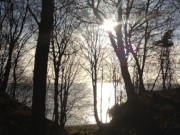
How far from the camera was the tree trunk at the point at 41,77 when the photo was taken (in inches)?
154

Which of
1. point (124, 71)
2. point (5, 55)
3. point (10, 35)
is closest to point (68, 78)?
point (5, 55)

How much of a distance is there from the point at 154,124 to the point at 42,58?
589 centimetres

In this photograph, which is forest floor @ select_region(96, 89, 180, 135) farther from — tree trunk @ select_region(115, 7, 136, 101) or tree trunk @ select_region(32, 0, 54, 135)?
tree trunk @ select_region(32, 0, 54, 135)

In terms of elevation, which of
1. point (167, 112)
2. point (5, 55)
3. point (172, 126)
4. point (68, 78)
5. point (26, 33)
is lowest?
point (172, 126)

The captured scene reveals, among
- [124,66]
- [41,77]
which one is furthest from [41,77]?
[124,66]

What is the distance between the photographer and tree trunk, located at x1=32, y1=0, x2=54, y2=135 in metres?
3.92

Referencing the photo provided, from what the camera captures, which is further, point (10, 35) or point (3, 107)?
point (10, 35)

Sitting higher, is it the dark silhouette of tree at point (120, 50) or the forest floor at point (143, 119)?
the dark silhouette of tree at point (120, 50)

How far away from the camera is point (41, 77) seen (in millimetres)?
4016

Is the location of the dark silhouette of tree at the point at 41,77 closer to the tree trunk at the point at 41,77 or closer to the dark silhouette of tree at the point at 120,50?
the tree trunk at the point at 41,77

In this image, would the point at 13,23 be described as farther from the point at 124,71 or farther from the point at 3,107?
the point at 124,71

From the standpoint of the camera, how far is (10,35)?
1465 centimetres

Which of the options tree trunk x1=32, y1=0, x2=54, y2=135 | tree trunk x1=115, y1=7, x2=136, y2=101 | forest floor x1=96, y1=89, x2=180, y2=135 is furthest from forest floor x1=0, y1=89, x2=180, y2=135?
tree trunk x1=32, y1=0, x2=54, y2=135

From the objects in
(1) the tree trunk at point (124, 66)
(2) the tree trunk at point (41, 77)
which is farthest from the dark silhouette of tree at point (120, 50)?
(2) the tree trunk at point (41, 77)
